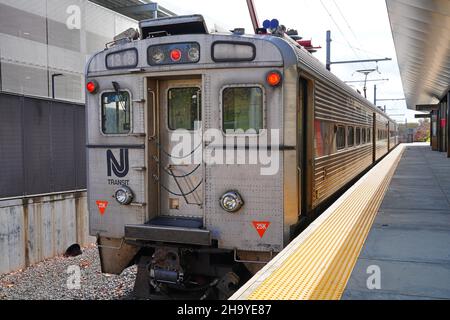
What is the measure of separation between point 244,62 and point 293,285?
2.45 metres

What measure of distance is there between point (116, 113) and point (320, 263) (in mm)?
3017

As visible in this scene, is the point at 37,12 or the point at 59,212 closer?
the point at 59,212

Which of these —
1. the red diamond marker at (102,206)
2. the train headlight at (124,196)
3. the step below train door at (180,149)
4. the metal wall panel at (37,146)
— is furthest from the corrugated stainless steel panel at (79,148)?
the step below train door at (180,149)

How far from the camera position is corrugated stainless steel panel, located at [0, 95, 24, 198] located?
786 centimetres

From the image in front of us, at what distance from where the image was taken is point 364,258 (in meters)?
4.46

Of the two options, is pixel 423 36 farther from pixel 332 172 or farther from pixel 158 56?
pixel 158 56

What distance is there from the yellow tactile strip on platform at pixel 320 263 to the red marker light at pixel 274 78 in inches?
66.4

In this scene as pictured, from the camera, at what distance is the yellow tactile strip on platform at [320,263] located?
339 centimetres

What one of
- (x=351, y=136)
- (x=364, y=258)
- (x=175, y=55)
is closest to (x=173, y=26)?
(x=175, y=55)

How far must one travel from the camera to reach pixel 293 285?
139 inches

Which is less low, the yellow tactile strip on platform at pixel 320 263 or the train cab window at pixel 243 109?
the train cab window at pixel 243 109

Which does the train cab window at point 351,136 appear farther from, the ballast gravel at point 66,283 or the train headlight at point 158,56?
the train headlight at point 158,56

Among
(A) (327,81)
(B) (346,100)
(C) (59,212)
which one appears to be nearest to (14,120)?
(C) (59,212)

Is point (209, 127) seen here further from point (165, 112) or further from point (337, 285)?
point (337, 285)
